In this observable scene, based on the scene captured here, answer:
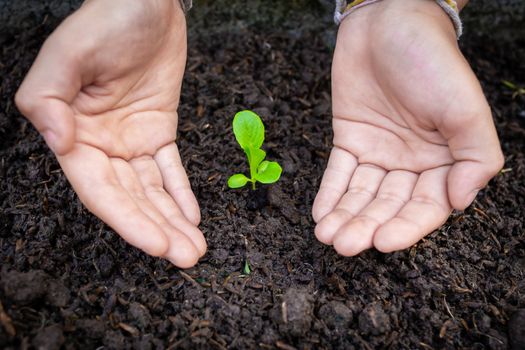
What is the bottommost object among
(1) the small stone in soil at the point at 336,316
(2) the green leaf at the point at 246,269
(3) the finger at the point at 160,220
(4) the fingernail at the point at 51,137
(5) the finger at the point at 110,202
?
(2) the green leaf at the point at 246,269

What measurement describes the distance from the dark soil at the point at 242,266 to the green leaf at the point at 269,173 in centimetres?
17

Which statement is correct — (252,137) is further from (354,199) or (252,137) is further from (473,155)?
(473,155)

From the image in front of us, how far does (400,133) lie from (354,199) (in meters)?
0.41

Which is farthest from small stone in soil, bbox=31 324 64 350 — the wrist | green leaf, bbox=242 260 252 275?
the wrist

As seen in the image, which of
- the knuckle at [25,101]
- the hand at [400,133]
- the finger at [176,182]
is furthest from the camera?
the finger at [176,182]

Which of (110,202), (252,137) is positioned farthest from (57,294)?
(252,137)

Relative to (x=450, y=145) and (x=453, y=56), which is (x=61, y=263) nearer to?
(x=450, y=145)

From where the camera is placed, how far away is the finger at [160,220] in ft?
5.98

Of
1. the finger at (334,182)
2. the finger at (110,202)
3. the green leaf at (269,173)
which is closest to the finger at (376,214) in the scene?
the finger at (334,182)

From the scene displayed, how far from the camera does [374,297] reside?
2029 mm

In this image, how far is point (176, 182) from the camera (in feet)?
7.08

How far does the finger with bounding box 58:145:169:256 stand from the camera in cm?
177

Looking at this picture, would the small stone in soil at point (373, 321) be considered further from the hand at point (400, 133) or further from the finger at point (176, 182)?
the finger at point (176, 182)

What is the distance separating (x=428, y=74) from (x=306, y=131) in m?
0.89
